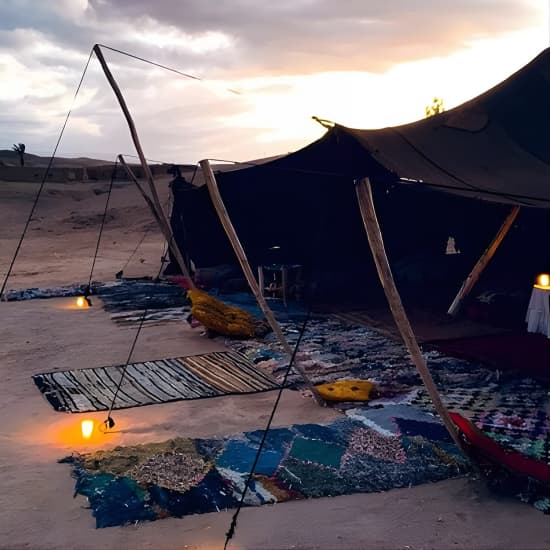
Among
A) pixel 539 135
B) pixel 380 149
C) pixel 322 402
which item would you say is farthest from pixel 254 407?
Result: pixel 539 135

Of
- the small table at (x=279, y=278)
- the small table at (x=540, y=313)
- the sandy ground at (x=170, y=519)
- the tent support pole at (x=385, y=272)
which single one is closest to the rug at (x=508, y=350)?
the small table at (x=540, y=313)

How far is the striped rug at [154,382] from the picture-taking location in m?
6.42

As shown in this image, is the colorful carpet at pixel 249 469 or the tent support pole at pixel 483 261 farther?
the tent support pole at pixel 483 261

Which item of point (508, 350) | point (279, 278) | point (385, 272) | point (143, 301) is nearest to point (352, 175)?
point (385, 272)

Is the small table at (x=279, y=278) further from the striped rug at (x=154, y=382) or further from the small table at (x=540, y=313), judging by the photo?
the small table at (x=540, y=313)

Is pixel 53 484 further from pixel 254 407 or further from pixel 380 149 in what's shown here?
pixel 380 149

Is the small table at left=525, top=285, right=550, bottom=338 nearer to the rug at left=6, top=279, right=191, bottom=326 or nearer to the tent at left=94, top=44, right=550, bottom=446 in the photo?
the tent at left=94, top=44, right=550, bottom=446

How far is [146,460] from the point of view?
483 centimetres

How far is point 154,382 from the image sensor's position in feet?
22.9

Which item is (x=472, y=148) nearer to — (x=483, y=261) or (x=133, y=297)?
Result: (x=483, y=261)

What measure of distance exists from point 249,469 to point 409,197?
22.9ft

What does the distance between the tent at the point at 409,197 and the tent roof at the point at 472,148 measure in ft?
0.06

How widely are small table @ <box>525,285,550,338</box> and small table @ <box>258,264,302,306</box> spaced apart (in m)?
4.42

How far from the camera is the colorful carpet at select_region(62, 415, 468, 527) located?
427cm
